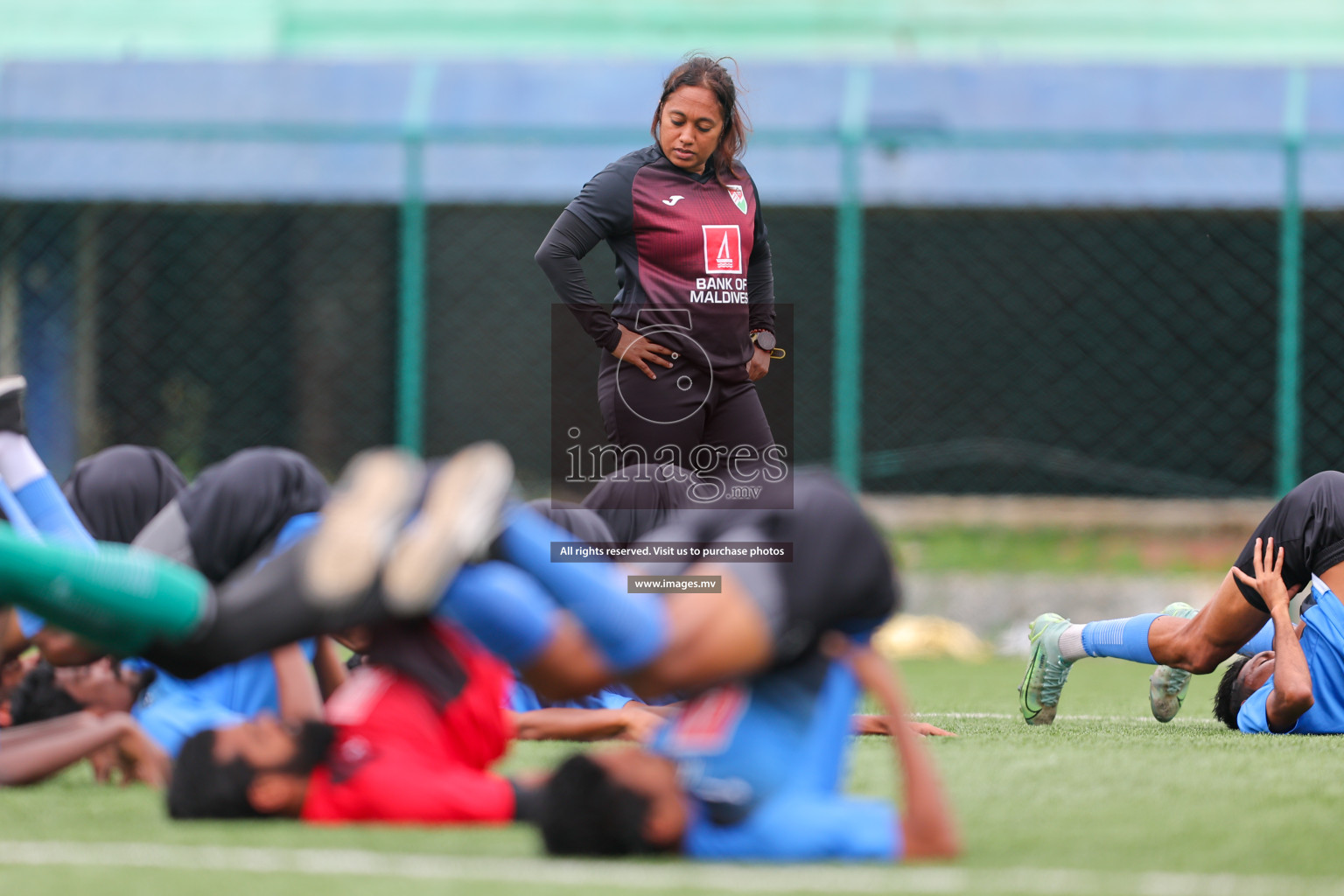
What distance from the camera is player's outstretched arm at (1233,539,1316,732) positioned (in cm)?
483

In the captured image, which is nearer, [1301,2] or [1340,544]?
[1340,544]

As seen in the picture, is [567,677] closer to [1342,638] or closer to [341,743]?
[341,743]

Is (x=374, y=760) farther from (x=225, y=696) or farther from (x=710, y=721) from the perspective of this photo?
(x=225, y=696)

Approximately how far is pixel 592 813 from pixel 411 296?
21.4 feet

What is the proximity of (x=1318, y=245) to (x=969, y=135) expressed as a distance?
212 cm

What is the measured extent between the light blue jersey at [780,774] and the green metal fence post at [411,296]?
610cm

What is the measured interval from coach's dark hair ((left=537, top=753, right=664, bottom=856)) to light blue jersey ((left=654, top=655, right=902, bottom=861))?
0.45ft

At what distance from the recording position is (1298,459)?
28.8 feet

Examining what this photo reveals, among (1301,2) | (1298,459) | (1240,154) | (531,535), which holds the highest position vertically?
(1301,2)

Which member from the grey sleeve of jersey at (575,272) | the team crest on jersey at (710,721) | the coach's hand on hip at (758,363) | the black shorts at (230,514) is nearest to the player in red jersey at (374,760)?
the team crest on jersey at (710,721)

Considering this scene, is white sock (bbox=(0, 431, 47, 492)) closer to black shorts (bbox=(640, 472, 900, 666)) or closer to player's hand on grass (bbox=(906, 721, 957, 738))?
black shorts (bbox=(640, 472, 900, 666))

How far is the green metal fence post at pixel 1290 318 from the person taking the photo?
870 cm

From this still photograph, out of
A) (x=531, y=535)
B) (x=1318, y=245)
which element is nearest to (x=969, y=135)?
(x=1318, y=245)

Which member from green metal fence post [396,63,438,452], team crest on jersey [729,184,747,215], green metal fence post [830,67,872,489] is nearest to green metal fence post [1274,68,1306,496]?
green metal fence post [830,67,872,489]
